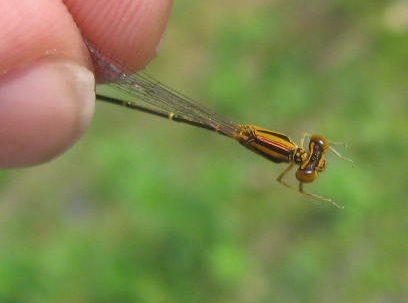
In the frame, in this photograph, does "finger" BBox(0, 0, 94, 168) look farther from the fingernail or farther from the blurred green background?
the blurred green background

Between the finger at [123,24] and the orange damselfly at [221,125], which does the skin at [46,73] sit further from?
the orange damselfly at [221,125]

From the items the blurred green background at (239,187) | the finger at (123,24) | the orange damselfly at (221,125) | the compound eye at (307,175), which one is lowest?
the blurred green background at (239,187)

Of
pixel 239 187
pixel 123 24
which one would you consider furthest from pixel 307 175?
pixel 239 187

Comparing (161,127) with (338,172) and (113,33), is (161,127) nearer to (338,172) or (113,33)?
(338,172)

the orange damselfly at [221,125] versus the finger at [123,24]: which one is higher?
the finger at [123,24]

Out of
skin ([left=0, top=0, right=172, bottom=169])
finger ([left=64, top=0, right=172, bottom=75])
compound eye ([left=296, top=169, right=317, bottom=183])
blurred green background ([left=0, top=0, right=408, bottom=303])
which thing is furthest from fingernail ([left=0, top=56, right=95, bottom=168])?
blurred green background ([left=0, top=0, right=408, bottom=303])

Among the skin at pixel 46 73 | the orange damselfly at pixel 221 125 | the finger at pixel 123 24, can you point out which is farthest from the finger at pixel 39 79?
the orange damselfly at pixel 221 125
